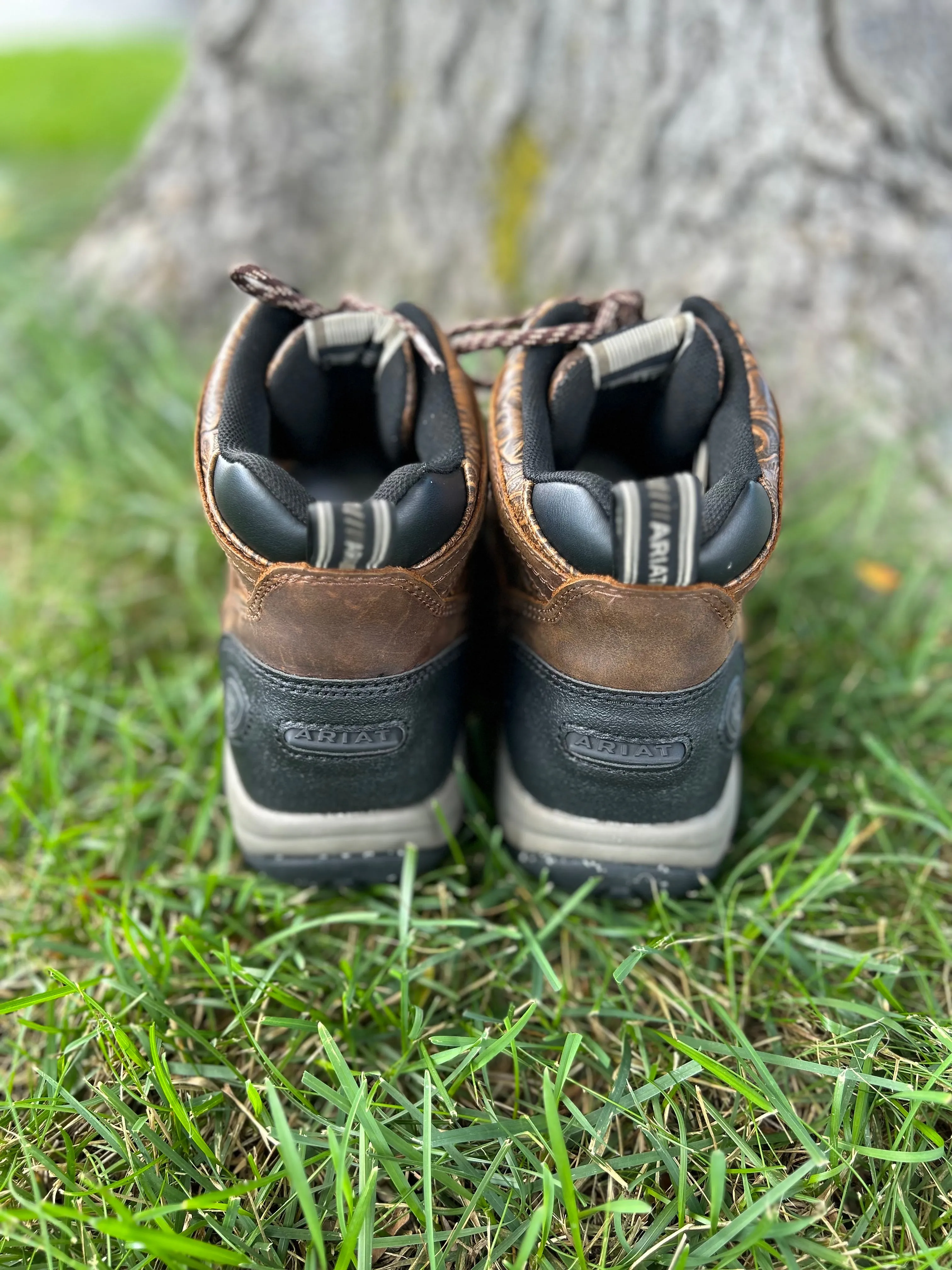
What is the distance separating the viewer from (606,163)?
6.19 feet

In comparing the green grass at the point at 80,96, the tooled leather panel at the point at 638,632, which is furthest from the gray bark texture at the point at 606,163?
the green grass at the point at 80,96

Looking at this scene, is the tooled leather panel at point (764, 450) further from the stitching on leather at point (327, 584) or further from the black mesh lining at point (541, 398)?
the stitching on leather at point (327, 584)

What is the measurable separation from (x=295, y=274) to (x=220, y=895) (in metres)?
1.64

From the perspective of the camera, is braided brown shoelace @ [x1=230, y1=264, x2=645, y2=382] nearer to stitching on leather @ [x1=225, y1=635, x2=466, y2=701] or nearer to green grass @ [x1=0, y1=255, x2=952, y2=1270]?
stitching on leather @ [x1=225, y1=635, x2=466, y2=701]

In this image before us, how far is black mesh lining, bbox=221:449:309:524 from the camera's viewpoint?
1010 mm

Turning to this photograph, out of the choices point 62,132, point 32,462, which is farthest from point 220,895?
point 62,132

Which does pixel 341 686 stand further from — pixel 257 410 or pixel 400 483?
pixel 257 410

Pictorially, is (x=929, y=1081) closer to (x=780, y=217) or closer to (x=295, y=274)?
(x=780, y=217)

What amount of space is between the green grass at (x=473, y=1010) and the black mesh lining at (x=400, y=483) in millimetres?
519

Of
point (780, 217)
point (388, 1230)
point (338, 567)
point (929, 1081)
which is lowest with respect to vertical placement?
point (388, 1230)

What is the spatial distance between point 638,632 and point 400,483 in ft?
1.08

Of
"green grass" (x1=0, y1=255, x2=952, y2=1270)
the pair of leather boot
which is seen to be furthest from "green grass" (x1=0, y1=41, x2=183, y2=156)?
the pair of leather boot

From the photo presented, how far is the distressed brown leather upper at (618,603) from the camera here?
1.03m

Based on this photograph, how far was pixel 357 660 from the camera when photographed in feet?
3.59
